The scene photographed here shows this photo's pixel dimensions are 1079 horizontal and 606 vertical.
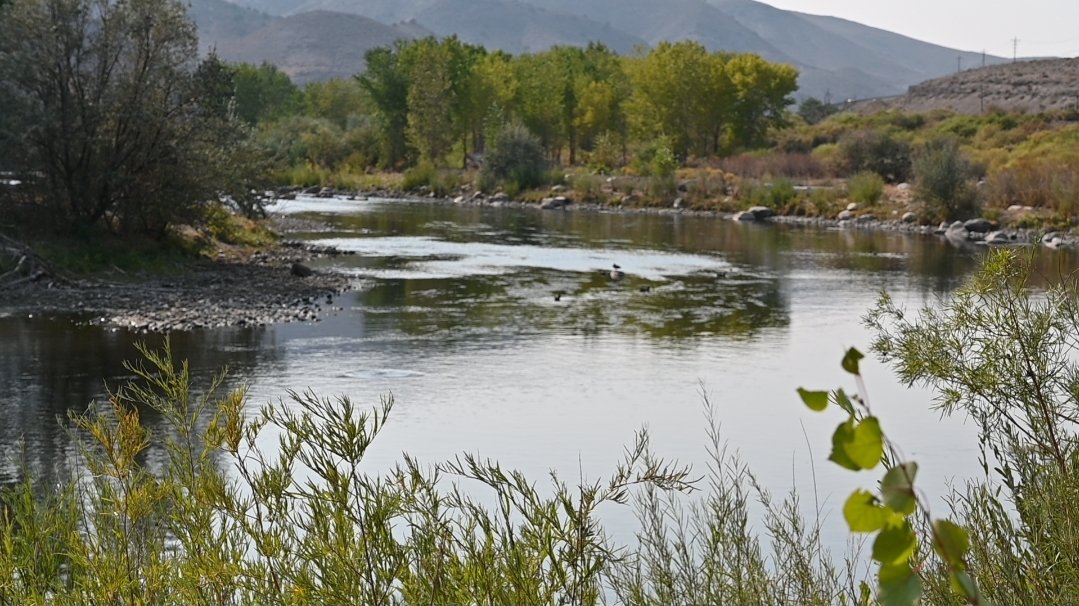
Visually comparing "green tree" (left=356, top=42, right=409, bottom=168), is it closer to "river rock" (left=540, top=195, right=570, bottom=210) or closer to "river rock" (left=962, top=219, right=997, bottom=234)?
"river rock" (left=540, top=195, right=570, bottom=210)

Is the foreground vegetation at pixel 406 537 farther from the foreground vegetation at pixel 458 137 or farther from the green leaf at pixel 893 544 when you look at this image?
the foreground vegetation at pixel 458 137

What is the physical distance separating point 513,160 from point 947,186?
22.4 metres

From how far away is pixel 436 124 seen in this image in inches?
2655

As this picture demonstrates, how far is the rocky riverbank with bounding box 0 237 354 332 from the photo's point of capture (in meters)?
18.7

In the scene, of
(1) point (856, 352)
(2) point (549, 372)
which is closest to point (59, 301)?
(2) point (549, 372)

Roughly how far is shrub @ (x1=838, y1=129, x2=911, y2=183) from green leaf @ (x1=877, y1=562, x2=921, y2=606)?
171 feet

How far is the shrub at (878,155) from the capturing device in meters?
52.2

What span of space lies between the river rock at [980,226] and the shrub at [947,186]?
6.21 ft

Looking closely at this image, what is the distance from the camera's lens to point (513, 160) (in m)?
55.7

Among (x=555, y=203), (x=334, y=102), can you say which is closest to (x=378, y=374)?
(x=555, y=203)

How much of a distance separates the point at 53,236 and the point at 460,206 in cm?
2918

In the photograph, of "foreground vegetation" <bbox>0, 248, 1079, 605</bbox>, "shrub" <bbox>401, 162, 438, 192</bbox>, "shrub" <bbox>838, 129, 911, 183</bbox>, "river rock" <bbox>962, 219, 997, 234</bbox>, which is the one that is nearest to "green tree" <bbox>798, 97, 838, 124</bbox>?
"shrub" <bbox>838, 129, 911, 183</bbox>

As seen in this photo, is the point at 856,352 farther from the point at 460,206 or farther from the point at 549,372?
the point at 460,206

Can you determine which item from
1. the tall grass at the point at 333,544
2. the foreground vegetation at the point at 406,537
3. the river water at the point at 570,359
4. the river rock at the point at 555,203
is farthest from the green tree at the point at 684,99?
the tall grass at the point at 333,544
